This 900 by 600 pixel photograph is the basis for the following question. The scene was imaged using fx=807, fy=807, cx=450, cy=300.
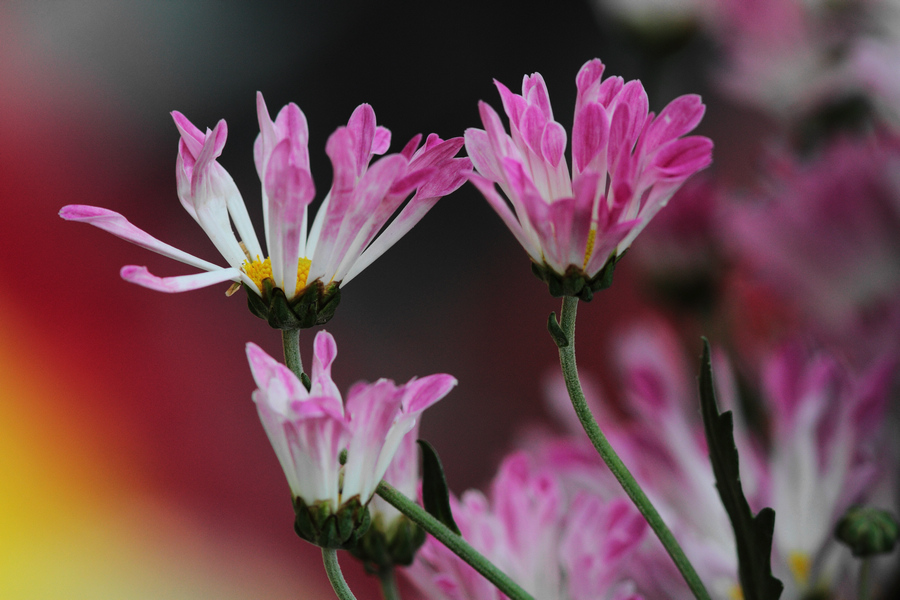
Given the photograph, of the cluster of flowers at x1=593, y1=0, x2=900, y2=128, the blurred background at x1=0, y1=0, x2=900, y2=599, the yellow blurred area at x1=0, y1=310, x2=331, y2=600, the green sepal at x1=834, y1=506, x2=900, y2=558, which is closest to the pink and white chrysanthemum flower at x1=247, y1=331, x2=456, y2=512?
the green sepal at x1=834, y1=506, x2=900, y2=558

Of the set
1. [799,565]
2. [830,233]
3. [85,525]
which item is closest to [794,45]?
[830,233]

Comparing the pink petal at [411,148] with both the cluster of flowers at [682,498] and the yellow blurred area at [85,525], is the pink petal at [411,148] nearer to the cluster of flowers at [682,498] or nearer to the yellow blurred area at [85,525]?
the cluster of flowers at [682,498]

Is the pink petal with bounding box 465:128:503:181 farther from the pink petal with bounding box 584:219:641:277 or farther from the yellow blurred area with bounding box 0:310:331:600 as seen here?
the yellow blurred area with bounding box 0:310:331:600

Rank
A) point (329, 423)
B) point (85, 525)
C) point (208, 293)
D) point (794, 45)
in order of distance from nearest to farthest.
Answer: point (329, 423), point (794, 45), point (85, 525), point (208, 293)

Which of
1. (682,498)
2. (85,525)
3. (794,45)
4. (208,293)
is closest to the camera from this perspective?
A: (682,498)

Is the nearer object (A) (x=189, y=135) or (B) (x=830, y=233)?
(A) (x=189, y=135)

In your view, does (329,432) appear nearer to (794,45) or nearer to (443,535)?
(443,535)

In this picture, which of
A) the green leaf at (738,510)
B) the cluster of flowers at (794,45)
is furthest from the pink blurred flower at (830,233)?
the green leaf at (738,510)

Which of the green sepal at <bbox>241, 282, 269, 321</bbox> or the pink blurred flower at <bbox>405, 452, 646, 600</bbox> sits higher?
the green sepal at <bbox>241, 282, 269, 321</bbox>
